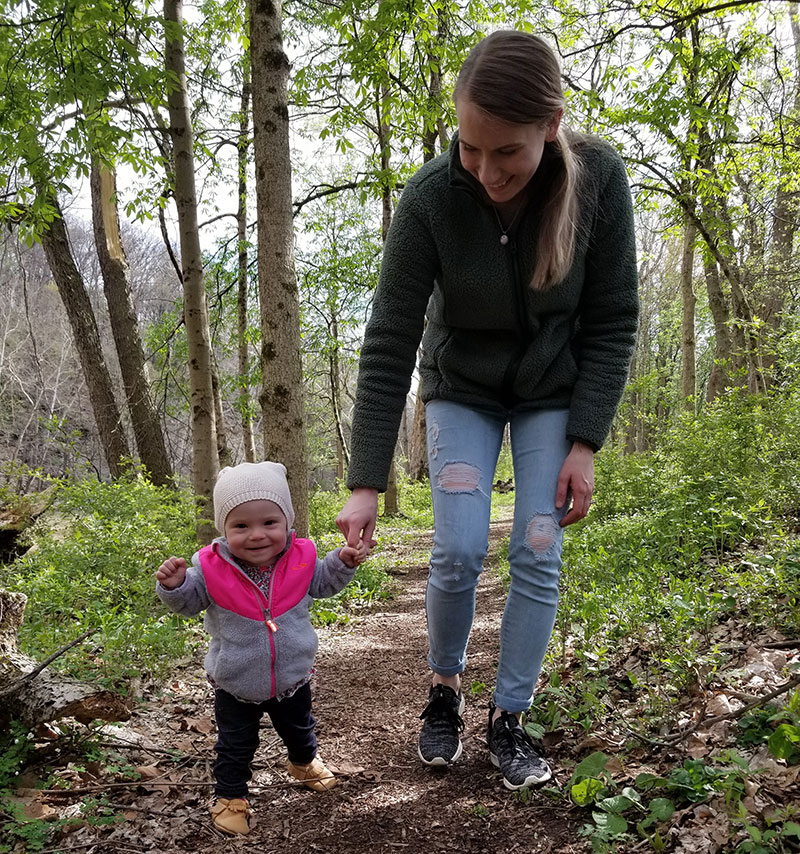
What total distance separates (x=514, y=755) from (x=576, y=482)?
92 cm

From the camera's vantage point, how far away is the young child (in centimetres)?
214

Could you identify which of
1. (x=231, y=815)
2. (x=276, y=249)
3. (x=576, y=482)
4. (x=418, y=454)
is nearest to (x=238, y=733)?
(x=231, y=815)

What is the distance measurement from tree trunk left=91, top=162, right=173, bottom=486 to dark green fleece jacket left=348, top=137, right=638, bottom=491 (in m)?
7.93

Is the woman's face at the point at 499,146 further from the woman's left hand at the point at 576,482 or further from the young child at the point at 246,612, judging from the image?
the young child at the point at 246,612

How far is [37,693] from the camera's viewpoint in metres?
2.54

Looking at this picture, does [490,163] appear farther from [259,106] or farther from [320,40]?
[320,40]

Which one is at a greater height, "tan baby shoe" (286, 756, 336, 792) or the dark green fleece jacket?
the dark green fleece jacket

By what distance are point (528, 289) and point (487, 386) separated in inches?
14.2

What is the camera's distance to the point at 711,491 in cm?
462

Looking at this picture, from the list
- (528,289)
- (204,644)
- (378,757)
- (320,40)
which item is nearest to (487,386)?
(528,289)

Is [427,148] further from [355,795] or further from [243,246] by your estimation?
[355,795]

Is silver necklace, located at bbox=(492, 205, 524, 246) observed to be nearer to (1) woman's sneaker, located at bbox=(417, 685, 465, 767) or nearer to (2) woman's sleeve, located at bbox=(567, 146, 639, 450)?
(2) woman's sleeve, located at bbox=(567, 146, 639, 450)

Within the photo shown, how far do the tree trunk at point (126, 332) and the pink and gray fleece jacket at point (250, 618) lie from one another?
7.76 meters

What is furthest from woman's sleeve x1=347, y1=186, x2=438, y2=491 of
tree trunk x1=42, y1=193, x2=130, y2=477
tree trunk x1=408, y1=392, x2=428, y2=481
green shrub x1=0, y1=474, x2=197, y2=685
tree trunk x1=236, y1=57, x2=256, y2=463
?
tree trunk x1=408, y1=392, x2=428, y2=481
